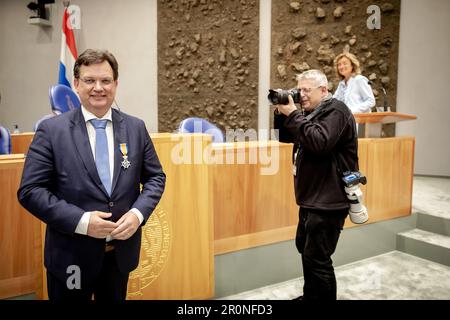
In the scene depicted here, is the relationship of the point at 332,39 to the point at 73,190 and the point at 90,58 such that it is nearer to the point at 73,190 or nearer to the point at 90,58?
the point at 90,58

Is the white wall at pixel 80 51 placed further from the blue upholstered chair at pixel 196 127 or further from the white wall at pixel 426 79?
the white wall at pixel 426 79

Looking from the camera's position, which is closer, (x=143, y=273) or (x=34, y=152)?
(x=34, y=152)

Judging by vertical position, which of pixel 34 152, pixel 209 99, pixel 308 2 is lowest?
pixel 34 152

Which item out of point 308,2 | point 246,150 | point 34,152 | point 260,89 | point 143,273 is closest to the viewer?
point 34,152

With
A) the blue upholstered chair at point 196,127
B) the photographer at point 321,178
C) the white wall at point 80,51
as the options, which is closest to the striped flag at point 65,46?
the white wall at point 80,51

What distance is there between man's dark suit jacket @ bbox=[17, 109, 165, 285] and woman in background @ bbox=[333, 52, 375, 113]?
2.88 metres

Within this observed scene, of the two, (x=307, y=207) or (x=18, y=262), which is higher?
(x=307, y=207)

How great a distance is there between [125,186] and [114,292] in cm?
38

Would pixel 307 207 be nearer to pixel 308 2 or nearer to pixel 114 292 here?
pixel 114 292

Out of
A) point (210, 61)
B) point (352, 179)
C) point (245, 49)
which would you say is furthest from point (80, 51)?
point (352, 179)

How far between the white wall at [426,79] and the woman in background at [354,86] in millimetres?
1869

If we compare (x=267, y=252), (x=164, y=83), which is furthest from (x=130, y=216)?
(x=164, y=83)

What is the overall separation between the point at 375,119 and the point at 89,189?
267cm
